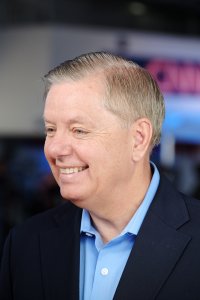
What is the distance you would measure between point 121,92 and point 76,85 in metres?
0.14

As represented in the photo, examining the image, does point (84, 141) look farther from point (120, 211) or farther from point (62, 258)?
point (62, 258)

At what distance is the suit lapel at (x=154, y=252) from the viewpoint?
174 cm

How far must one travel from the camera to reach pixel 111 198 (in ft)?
6.00

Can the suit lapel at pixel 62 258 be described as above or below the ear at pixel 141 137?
below

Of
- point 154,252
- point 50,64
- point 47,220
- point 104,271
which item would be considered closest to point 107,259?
point 104,271

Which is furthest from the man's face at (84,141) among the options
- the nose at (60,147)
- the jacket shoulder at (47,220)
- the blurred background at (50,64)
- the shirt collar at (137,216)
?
the blurred background at (50,64)

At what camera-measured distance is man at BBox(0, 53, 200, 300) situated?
1.74 meters

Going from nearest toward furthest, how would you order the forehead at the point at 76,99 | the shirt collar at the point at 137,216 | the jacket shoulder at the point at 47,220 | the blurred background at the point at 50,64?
the forehead at the point at 76,99, the shirt collar at the point at 137,216, the jacket shoulder at the point at 47,220, the blurred background at the point at 50,64

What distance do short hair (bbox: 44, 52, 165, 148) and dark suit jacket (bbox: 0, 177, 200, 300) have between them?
0.29 metres

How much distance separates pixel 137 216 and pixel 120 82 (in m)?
0.43

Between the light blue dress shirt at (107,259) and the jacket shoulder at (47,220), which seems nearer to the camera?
the light blue dress shirt at (107,259)

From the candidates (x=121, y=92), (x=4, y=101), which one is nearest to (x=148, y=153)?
(x=121, y=92)

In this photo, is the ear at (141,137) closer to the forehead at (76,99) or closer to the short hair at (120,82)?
the short hair at (120,82)

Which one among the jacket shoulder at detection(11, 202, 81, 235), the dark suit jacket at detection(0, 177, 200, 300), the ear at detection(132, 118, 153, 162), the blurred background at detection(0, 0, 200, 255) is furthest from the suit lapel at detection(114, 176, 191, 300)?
the blurred background at detection(0, 0, 200, 255)
